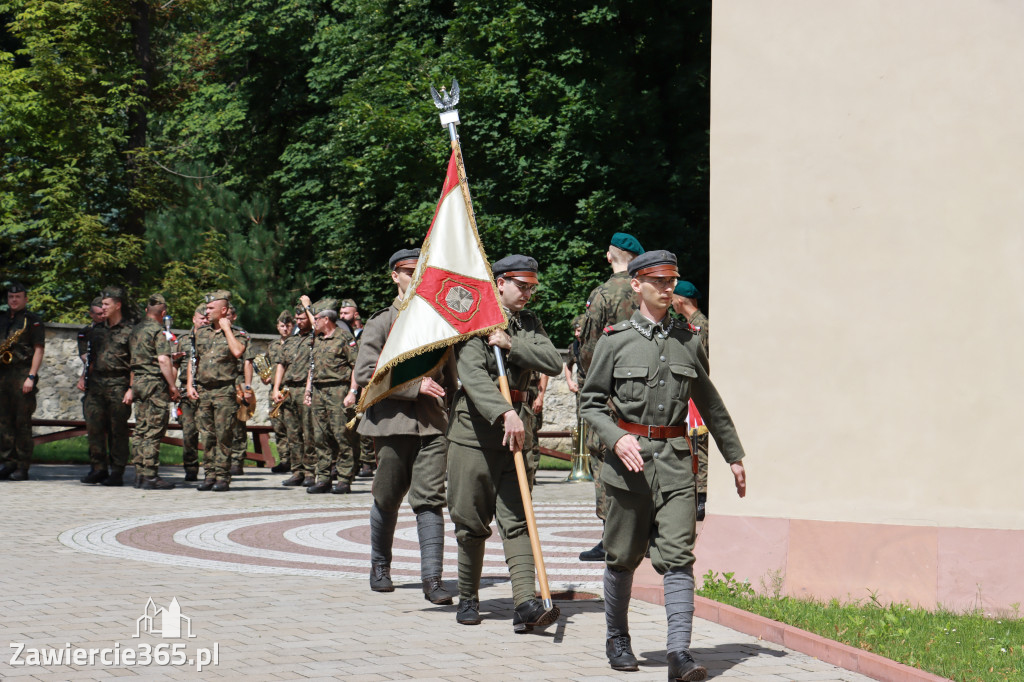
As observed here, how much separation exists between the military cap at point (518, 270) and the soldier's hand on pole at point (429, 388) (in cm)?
103

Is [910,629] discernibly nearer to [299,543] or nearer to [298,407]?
[299,543]

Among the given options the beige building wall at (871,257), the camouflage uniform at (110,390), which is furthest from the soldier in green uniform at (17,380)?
the beige building wall at (871,257)

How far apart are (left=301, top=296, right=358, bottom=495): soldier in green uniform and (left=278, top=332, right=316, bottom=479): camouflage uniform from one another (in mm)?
384

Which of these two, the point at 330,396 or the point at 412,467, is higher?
the point at 330,396

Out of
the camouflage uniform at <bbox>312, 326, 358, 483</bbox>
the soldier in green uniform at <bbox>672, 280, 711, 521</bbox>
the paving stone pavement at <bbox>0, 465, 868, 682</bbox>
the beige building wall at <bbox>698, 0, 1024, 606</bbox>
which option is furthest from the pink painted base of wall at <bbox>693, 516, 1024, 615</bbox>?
the camouflage uniform at <bbox>312, 326, 358, 483</bbox>

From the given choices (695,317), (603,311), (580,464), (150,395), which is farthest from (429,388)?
(580,464)

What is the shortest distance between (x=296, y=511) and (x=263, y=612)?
6476 mm

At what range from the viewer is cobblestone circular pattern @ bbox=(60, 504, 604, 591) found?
9.72 meters

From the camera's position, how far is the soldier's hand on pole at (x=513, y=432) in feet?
23.3

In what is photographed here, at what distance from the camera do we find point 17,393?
17406 millimetres

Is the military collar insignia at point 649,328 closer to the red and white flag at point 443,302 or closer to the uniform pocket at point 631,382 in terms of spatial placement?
the uniform pocket at point 631,382

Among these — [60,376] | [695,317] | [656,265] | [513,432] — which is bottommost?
[513,432]

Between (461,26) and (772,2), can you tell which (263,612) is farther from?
(461,26)

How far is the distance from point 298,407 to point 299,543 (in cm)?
628
